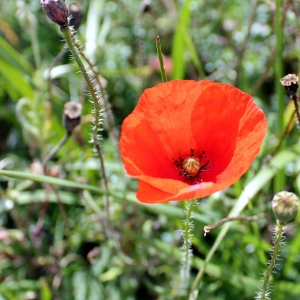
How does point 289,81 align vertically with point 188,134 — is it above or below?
above

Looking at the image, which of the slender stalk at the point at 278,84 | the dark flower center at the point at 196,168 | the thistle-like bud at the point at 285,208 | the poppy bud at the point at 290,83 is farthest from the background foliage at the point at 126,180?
the thistle-like bud at the point at 285,208

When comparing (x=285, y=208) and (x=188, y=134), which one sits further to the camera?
(x=188, y=134)

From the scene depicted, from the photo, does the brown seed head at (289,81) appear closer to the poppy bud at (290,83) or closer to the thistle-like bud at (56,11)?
the poppy bud at (290,83)

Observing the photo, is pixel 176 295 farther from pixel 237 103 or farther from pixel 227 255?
pixel 237 103

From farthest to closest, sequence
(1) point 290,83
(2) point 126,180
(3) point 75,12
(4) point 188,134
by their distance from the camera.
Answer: (2) point 126,180, (3) point 75,12, (4) point 188,134, (1) point 290,83

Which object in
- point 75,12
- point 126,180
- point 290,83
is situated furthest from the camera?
point 126,180

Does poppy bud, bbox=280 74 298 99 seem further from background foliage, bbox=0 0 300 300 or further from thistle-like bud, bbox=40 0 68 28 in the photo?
thistle-like bud, bbox=40 0 68 28

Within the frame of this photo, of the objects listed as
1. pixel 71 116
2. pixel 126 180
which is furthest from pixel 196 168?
pixel 126 180

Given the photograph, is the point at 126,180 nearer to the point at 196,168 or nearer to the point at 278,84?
the point at 196,168
